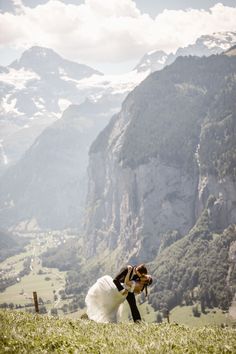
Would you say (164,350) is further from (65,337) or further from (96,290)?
(96,290)

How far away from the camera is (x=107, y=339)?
15.3m

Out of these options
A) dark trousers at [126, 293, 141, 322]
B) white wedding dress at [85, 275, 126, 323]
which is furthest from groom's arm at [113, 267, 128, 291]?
dark trousers at [126, 293, 141, 322]

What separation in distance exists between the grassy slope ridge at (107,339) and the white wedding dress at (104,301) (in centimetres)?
372

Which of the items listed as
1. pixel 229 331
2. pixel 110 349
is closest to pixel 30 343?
pixel 110 349

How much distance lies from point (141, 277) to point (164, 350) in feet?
27.7

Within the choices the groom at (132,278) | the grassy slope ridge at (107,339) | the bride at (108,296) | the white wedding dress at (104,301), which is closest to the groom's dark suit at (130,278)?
the groom at (132,278)

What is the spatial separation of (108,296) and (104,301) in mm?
350

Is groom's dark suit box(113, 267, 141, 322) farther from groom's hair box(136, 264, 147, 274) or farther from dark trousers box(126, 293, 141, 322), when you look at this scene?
groom's hair box(136, 264, 147, 274)

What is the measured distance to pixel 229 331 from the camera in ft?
55.3

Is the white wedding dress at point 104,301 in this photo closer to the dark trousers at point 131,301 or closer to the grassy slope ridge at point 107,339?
the dark trousers at point 131,301

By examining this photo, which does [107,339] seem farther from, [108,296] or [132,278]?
[132,278]

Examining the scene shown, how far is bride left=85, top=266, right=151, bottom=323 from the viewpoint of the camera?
21.9m

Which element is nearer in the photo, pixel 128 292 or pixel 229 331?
pixel 229 331

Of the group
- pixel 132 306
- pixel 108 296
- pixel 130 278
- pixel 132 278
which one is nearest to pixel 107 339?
pixel 108 296
